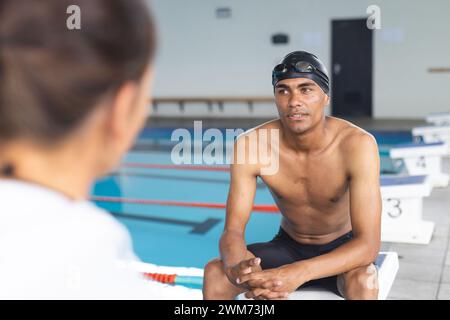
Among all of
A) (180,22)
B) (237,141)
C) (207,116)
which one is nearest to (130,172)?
(237,141)

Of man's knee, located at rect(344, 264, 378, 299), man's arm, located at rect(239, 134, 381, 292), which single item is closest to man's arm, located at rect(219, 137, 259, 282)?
man's arm, located at rect(239, 134, 381, 292)

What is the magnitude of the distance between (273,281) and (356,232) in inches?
15.2

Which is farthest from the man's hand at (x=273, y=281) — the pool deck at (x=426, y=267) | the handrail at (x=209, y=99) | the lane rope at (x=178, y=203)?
the handrail at (x=209, y=99)

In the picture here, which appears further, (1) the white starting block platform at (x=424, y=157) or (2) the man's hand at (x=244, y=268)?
(1) the white starting block platform at (x=424, y=157)

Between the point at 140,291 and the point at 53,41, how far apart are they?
255 millimetres

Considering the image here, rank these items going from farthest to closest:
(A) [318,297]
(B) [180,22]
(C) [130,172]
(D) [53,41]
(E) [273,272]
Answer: (B) [180,22]
(C) [130,172]
(A) [318,297]
(E) [273,272]
(D) [53,41]

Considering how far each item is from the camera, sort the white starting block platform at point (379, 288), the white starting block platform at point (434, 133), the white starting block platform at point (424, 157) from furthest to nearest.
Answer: the white starting block platform at point (434, 133) → the white starting block platform at point (424, 157) → the white starting block platform at point (379, 288)

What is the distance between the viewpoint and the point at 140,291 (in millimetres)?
535

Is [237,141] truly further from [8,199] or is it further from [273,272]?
[8,199]

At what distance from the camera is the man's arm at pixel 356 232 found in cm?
178

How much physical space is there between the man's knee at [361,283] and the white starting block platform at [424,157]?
356 centimetres

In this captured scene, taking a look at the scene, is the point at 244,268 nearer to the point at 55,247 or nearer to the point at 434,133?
the point at 55,247

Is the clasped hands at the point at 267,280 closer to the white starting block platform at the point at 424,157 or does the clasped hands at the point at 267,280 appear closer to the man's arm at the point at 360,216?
the man's arm at the point at 360,216

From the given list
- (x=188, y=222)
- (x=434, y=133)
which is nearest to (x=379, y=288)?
(x=188, y=222)
